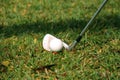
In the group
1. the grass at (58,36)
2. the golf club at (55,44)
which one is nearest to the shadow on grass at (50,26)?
the grass at (58,36)

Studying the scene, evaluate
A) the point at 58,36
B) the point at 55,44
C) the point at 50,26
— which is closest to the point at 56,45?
the point at 55,44

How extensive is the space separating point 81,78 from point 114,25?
1.84 meters

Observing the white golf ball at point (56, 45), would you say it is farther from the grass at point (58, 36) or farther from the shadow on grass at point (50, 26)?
the shadow on grass at point (50, 26)

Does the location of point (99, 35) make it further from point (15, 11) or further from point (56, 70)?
point (15, 11)

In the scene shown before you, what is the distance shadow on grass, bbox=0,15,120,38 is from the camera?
15.2ft

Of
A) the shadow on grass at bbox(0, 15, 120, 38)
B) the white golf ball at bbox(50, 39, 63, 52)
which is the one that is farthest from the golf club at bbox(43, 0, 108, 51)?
the shadow on grass at bbox(0, 15, 120, 38)

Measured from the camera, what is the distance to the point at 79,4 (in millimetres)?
6117

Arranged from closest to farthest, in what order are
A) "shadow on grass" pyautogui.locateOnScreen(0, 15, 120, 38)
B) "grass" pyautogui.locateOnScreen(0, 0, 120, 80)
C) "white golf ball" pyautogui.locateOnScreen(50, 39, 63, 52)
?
"grass" pyautogui.locateOnScreen(0, 0, 120, 80)
"white golf ball" pyautogui.locateOnScreen(50, 39, 63, 52)
"shadow on grass" pyautogui.locateOnScreen(0, 15, 120, 38)

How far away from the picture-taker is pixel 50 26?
15.9ft

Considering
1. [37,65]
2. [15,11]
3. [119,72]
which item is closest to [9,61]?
[37,65]

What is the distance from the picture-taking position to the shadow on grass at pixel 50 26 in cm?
463

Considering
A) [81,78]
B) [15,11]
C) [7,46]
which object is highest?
[15,11]

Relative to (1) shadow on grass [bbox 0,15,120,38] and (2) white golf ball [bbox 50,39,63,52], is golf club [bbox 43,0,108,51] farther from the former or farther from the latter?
(1) shadow on grass [bbox 0,15,120,38]

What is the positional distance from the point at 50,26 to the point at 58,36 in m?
0.44
